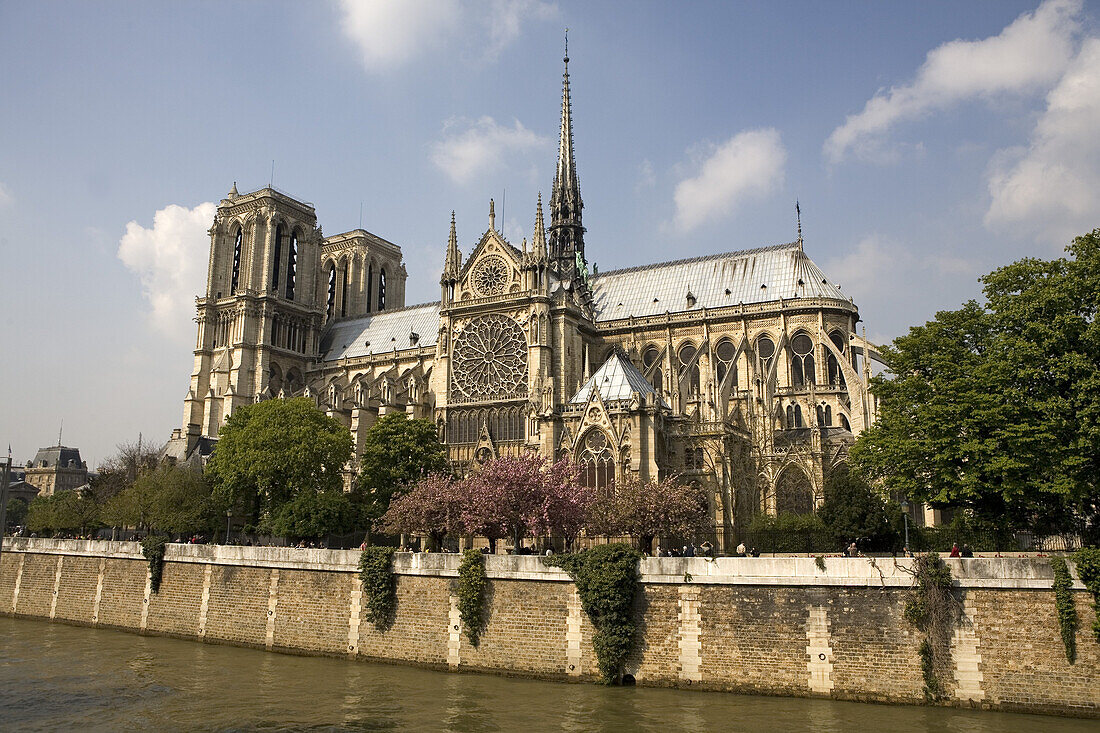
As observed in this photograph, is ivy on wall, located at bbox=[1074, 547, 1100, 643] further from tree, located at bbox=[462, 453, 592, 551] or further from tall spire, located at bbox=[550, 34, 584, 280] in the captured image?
tall spire, located at bbox=[550, 34, 584, 280]

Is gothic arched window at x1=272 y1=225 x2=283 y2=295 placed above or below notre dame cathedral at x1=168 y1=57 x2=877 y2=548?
above

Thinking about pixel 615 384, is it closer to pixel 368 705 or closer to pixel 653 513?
pixel 653 513

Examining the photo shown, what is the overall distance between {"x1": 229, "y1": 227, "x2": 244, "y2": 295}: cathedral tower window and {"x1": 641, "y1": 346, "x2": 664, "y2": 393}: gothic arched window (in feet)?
124

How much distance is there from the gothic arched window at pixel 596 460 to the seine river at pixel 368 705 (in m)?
14.7

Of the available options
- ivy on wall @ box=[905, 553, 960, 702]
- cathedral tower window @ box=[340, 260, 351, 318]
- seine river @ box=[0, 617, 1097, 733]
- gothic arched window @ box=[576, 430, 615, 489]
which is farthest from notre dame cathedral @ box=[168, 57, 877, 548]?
ivy on wall @ box=[905, 553, 960, 702]

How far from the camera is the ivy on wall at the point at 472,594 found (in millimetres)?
27812

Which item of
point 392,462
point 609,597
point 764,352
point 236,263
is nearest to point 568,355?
point 764,352

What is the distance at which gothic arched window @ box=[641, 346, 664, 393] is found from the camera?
57.7 metres

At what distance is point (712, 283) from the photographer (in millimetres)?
61125

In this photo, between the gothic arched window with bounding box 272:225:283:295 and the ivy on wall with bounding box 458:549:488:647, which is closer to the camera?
the ivy on wall with bounding box 458:549:488:647

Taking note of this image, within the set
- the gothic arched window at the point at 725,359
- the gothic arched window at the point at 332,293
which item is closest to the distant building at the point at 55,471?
the gothic arched window at the point at 332,293

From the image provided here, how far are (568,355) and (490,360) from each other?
4.98 meters

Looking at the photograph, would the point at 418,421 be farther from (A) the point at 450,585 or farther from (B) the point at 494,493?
(A) the point at 450,585

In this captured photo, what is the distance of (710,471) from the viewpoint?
42469 mm
